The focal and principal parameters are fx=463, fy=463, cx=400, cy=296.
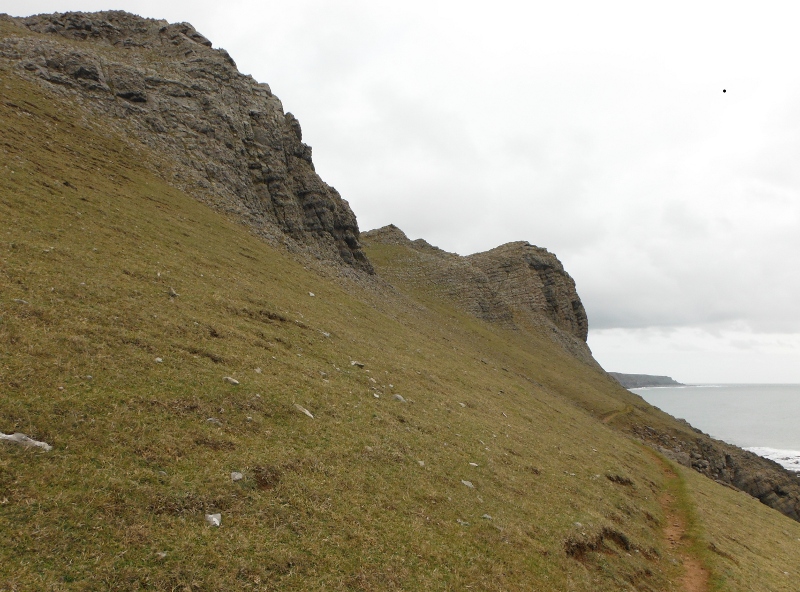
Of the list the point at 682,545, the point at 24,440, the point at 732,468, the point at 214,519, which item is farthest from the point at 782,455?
the point at 24,440

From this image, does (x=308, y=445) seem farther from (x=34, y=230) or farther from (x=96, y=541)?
(x=34, y=230)

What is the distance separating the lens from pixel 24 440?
38.9ft

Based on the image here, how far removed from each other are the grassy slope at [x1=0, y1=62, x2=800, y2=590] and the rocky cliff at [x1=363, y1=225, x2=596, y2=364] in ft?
219

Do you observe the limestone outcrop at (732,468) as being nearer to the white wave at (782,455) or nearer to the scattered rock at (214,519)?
the scattered rock at (214,519)

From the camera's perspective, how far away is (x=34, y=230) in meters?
26.3

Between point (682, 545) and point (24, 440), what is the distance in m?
29.7

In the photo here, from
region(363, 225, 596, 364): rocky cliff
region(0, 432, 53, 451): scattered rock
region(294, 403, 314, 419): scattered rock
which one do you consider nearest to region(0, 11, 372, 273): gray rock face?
region(363, 225, 596, 364): rocky cliff

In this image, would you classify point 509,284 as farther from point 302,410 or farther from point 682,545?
point 302,410

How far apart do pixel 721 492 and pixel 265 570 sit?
150ft

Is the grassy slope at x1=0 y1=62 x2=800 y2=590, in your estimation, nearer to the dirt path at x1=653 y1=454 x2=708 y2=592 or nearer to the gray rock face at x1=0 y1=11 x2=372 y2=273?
the dirt path at x1=653 y1=454 x2=708 y2=592

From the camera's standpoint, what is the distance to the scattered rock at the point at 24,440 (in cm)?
1164

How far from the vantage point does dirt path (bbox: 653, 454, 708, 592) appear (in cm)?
2061

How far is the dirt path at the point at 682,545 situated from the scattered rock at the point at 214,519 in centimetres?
1979

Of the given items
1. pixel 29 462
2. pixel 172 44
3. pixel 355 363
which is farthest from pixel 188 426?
pixel 172 44
